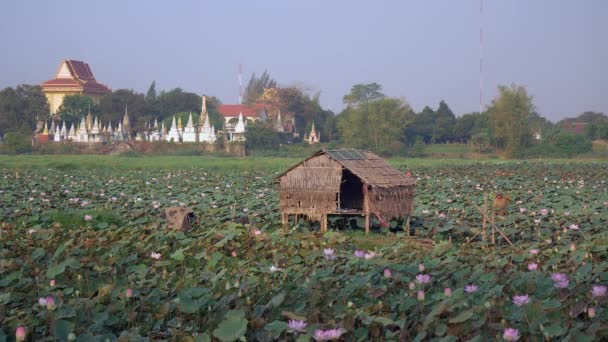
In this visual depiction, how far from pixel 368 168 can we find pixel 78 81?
59.4 m

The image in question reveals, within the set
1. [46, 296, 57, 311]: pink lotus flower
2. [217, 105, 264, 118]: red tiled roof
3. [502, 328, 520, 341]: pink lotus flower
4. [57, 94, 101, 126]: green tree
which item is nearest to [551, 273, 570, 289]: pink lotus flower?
[502, 328, 520, 341]: pink lotus flower

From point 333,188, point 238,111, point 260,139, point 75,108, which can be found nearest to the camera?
point 333,188

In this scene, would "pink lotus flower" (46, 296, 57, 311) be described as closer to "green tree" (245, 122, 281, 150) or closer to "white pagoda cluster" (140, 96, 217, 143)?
"green tree" (245, 122, 281, 150)

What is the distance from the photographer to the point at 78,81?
6562 cm

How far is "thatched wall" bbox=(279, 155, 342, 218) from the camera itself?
10.0 meters

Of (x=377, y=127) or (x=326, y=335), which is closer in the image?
(x=326, y=335)

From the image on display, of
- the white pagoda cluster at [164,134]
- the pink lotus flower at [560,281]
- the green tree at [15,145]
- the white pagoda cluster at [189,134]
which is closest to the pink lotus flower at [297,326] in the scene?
the pink lotus flower at [560,281]

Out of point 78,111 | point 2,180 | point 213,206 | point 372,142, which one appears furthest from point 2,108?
point 213,206

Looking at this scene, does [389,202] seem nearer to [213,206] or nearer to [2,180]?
[213,206]

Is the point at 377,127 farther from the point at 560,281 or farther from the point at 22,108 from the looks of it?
the point at 560,281

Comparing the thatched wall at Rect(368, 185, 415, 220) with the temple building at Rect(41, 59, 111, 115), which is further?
the temple building at Rect(41, 59, 111, 115)

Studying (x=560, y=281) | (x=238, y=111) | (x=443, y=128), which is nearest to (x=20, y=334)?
(x=560, y=281)

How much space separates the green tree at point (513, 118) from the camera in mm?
44031

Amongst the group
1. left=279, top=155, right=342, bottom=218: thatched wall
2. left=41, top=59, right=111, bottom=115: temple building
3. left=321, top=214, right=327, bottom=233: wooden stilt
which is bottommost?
left=321, top=214, right=327, bottom=233: wooden stilt
